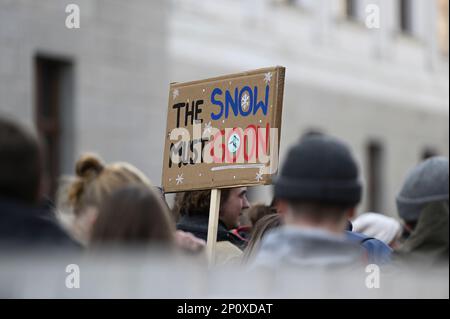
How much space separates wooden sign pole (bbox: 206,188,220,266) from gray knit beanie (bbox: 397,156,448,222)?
0.76 meters

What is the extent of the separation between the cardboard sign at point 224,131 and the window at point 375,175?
19664 millimetres

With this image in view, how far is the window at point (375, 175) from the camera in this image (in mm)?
25953

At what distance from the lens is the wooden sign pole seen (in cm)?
570

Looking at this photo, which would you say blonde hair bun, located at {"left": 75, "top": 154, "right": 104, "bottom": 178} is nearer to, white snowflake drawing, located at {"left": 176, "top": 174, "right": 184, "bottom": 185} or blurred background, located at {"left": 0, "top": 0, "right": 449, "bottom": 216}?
white snowflake drawing, located at {"left": 176, "top": 174, "right": 184, "bottom": 185}

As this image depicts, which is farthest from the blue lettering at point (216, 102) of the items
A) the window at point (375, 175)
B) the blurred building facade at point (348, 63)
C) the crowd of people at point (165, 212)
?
the window at point (375, 175)

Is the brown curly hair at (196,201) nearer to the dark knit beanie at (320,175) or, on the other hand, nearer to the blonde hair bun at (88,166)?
the blonde hair bun at (88,166)

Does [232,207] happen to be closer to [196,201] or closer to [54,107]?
[196,201]

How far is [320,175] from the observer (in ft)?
12.7
